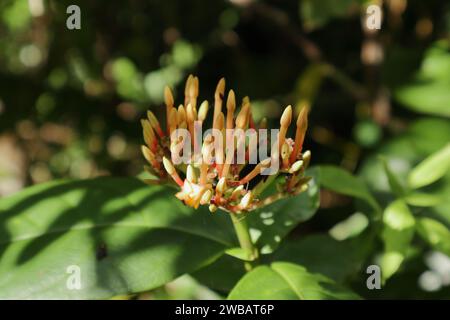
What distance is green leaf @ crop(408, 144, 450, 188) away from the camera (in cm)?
115

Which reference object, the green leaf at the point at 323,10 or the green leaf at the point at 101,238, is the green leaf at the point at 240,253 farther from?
the green leaf at the point at 323,10

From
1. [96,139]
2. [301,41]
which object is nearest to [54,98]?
[96,139]

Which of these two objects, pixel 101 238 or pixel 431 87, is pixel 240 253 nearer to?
pixel 101 238

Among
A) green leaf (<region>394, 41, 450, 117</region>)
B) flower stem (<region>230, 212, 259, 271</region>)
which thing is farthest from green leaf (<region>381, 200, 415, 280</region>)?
green leaf (<region>394, 41, 450, 117</region>)

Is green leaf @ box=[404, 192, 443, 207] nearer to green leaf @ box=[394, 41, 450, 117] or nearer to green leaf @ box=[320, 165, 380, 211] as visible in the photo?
green leaf @ box=[320, 165, 380, 211]

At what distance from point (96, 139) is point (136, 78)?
0.35 m

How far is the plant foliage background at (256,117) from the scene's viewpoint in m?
1.00

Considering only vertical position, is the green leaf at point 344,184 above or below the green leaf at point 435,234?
above

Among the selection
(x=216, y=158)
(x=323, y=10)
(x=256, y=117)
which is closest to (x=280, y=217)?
(x=216, y=158)

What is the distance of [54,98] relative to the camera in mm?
1920

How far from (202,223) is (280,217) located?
0.13 m

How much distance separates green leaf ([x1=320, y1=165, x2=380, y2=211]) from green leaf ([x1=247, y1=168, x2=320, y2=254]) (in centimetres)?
5

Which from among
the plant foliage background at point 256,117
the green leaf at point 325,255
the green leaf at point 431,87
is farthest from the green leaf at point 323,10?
the green leaf at point 325,255
